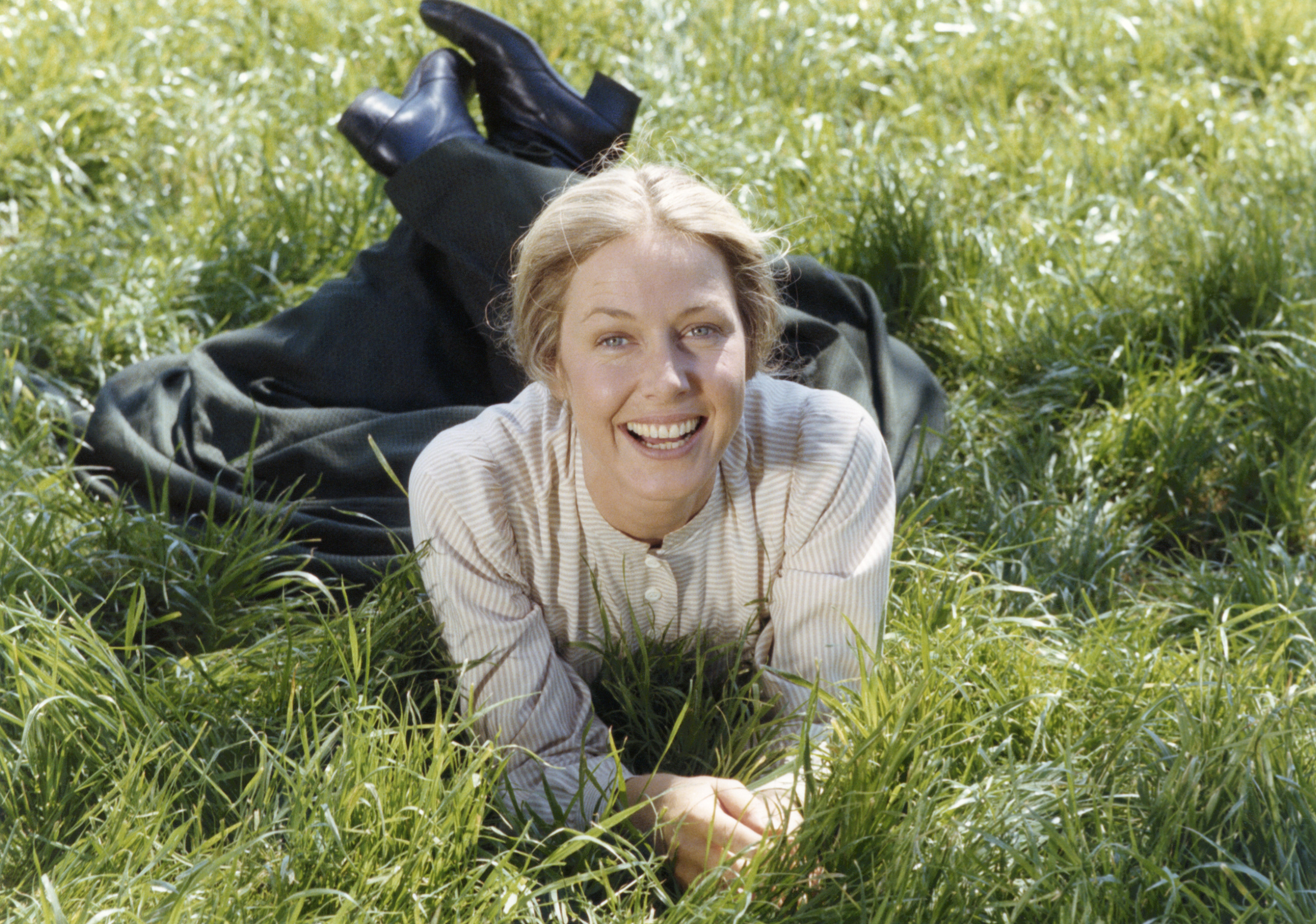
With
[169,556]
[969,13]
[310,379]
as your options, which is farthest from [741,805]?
[969,13]

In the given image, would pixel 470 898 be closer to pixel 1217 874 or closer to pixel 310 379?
pixel 1217 874

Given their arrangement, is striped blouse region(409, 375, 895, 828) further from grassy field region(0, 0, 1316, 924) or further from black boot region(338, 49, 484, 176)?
black boot region(338, 49, 484, 176)

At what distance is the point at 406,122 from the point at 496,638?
181 cm

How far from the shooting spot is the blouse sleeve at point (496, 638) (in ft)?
7.55

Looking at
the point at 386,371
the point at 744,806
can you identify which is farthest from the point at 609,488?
the point at 386,371

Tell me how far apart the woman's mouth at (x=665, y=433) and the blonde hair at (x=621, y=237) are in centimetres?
25

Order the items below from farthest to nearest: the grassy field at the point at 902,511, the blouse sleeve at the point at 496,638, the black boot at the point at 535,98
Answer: the black boot at the point at 535,98, the blouse sleeve at the point at 496,638, the grassy field at the point at 902,511

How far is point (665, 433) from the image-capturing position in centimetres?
217

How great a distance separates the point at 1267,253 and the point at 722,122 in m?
1.87

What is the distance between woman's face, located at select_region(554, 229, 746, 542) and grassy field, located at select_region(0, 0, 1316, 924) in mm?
493

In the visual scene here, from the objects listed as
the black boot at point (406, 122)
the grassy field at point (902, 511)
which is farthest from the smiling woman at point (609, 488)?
the black boot at point (406, 122)

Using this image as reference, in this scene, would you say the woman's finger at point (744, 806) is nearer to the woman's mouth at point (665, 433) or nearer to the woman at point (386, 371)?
the woman's mouth at point (665, 433)

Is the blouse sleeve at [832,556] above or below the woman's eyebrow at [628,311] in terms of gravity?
below

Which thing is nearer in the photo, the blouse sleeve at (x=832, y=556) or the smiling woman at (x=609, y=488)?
the smiling woman at (x=609, y=488)
